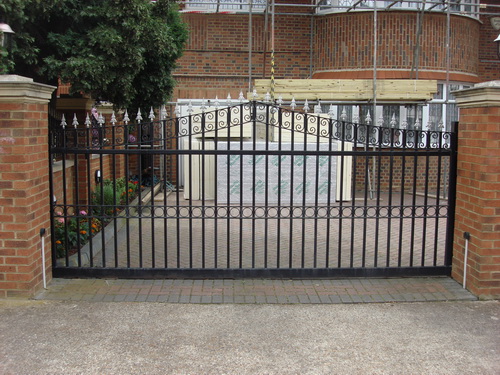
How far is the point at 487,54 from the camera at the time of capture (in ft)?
44.9

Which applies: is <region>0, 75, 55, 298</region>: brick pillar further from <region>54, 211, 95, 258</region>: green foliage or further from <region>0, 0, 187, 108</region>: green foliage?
<region>0, 0, 187, 108</region>: green foliage

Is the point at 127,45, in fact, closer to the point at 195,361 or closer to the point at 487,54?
the point at 195,361

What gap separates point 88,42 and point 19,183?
2.53 meters

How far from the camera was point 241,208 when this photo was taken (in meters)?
5.04

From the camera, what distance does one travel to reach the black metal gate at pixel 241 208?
504cm

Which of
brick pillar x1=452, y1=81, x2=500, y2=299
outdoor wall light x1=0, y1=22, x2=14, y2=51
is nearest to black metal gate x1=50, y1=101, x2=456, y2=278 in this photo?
brick pillar x1=452, y1=81, x2=500, y2=299

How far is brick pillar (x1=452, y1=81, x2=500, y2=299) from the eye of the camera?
4582 mm

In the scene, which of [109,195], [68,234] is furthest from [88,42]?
[109,195]

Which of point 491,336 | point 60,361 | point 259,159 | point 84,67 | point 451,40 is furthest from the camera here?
point 451,40

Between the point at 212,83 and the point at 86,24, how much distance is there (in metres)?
6.83

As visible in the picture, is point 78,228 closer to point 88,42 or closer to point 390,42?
point 88,42

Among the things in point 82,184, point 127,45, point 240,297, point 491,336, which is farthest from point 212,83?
point 491,336

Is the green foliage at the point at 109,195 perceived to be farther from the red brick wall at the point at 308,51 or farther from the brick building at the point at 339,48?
the red brick wall at the point at 308,51

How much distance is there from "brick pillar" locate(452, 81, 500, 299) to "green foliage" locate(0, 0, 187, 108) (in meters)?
3.98
